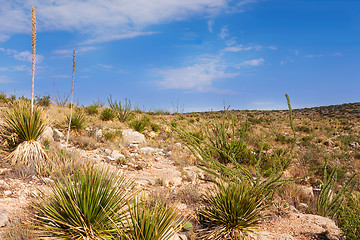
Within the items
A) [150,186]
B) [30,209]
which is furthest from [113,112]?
[30,209]

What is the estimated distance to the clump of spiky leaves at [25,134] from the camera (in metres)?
5.71

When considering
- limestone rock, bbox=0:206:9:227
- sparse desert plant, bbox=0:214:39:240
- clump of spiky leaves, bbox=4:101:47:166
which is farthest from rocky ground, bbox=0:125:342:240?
clump of spiky leaves, bbox=4:101:47:166

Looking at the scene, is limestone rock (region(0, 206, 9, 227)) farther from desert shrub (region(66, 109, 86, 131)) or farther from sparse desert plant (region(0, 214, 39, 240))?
desert shrub (region(66, 109, 86, 131))

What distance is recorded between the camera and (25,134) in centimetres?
586

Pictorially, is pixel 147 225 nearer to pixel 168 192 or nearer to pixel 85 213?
pixel 85 213

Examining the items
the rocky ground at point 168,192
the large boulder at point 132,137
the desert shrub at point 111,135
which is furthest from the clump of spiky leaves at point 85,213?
the large boulder at point 132,137

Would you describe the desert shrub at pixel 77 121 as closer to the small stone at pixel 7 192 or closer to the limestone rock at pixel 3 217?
the small stone at pixel 7 192

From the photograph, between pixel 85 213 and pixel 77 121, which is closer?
pixel 85 213

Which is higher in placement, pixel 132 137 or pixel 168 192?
pixel 132 137

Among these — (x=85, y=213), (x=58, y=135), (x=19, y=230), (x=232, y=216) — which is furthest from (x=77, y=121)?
(x=232, y=216)

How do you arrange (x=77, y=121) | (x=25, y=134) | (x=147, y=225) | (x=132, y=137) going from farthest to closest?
(x=132, y=137) → (x=77, y=121) → (x=25, y=134) → (x=147, y=225)

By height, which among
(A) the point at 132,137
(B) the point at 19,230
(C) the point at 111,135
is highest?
(C) the point at 111,135

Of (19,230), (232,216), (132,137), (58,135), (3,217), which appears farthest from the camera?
(132,137)

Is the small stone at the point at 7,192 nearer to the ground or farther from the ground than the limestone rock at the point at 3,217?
farther from the ground
